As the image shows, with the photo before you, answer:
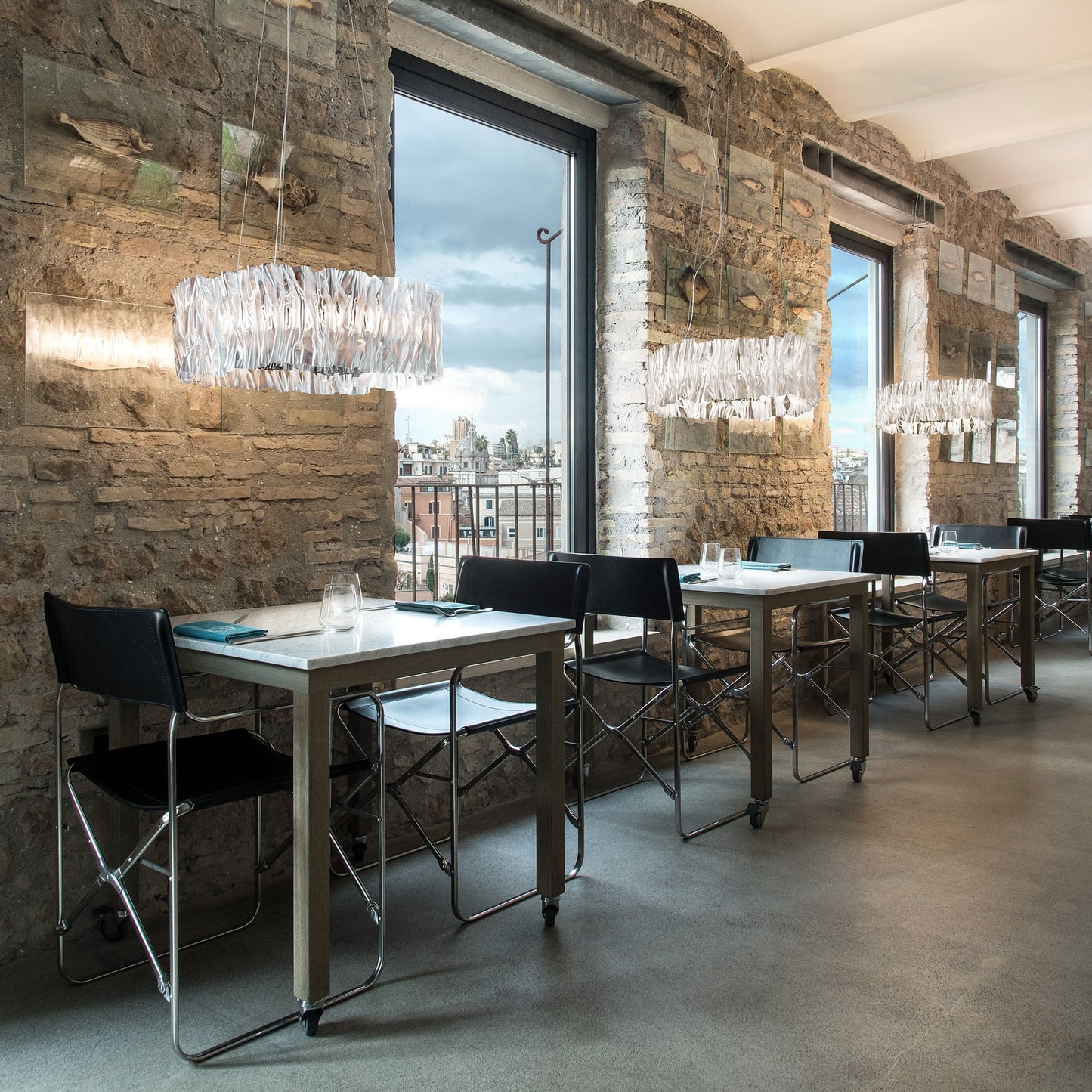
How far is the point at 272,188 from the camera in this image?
2883 millimetres

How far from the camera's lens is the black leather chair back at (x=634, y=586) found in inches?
128

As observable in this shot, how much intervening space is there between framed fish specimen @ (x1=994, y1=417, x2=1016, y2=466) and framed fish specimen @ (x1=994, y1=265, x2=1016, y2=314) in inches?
33.2

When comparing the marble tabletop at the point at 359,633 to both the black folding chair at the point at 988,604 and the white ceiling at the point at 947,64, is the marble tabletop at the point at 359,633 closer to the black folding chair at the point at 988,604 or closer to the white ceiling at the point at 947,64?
the white ceiling at the point at 947,64

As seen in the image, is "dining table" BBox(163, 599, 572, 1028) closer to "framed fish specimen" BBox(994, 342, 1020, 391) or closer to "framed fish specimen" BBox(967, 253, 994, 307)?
"framed fish specimen" BBox(967, 253, 994, 307)

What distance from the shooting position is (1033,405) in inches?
351

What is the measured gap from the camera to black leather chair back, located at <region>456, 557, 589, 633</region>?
9.06 ft

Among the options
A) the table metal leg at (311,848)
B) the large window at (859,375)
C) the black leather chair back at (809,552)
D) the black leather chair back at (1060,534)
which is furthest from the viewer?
the black leather chair back at (1060,534)

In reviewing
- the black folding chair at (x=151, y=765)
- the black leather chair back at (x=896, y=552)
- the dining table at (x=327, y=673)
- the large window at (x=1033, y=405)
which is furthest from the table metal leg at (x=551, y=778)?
the large window at (x=1033, y=405)

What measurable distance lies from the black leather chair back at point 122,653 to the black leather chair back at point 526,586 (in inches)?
42.3

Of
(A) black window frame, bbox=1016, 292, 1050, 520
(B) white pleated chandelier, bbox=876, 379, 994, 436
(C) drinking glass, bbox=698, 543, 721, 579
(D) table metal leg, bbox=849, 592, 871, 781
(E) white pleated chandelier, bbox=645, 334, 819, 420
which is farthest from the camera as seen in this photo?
(A) black window frame, bbox=1016, 292, 1050, 520

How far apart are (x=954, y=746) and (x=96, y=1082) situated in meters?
3.61

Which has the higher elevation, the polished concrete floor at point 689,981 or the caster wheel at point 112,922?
the caster wheel at point 112,922

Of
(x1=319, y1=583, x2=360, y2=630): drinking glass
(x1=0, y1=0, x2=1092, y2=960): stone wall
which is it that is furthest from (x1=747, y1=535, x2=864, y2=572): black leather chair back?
(x1=319, y1=583, x2=360, y2=630): drinking glass

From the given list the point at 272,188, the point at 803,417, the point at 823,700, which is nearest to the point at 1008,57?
the point at 803,417
